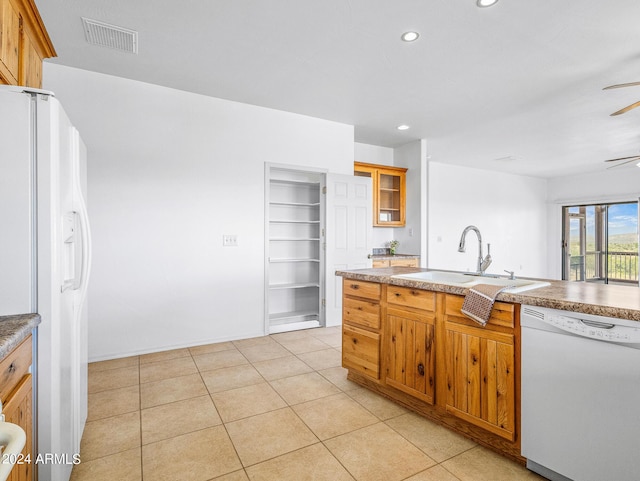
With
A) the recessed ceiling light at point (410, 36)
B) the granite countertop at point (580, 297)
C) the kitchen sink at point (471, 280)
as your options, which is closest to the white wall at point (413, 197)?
the kitchen sink at point (471, 280)

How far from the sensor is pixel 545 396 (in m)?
1.62

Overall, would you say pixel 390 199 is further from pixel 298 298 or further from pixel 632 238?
pixel 632 238

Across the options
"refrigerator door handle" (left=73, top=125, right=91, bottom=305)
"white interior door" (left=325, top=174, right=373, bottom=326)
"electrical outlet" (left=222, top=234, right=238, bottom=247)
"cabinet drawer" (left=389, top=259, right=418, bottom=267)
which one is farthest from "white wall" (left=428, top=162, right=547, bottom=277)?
"refrigerator door handle" (left=73, top=125, right=91, bottom=305)

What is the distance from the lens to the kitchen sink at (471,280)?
198cm

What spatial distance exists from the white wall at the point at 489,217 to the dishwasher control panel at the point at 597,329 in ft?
16.6

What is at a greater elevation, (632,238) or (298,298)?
(632,238)

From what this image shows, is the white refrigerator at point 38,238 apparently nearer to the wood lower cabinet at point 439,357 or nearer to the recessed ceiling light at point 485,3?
Answer: the wood lower cabinet at point 439,357

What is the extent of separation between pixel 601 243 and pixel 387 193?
6.00m

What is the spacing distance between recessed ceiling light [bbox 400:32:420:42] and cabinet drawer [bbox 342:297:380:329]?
2030mm

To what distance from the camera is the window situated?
7.59 m

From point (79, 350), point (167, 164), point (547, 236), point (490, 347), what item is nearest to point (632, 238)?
→ point (547, 236)

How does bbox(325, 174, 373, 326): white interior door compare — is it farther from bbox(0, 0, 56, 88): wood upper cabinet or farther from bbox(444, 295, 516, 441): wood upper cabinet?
bbox(0, 0, 56, 88): wood upper cabinet

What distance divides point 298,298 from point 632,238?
24.9ft

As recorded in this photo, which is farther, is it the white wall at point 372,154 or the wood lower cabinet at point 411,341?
the white wall at point 372,154
